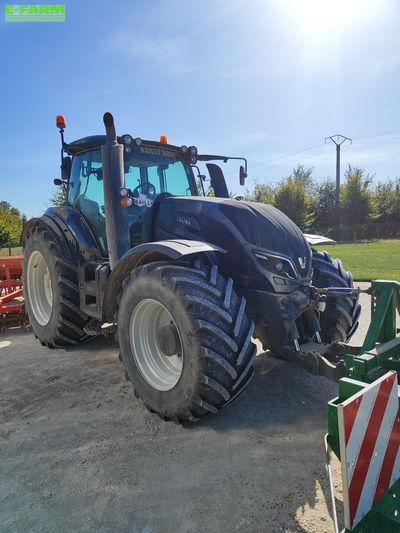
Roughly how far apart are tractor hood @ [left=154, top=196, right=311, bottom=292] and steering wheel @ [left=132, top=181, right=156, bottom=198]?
3.31 ft

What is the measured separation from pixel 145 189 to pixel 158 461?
2.77 meters

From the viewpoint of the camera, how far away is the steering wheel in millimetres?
4067

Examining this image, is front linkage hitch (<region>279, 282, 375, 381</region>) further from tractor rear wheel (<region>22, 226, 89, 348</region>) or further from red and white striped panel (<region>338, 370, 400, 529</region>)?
tractor rear wheel (<region>22, 226, 89, 348</region>)

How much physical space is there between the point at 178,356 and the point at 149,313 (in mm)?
440

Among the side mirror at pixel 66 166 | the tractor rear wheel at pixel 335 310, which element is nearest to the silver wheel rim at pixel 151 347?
the tractor rear wheel at pixel 335 310

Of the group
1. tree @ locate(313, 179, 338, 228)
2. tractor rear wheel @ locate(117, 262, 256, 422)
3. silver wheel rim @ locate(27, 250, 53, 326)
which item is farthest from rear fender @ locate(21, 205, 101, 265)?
tree @ locate(313, 179, 338, 228)

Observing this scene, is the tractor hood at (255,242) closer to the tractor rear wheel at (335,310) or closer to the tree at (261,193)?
the tractor rear wheel at (335,310)

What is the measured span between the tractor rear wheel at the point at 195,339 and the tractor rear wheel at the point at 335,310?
4.05ft

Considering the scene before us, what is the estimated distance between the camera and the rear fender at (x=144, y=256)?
265 cm

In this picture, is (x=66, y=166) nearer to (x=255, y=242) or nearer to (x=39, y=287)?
(x=39, y=287)

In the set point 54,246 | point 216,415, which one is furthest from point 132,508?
point 54,246

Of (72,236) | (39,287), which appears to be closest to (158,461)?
(72,236)

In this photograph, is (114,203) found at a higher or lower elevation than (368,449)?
higher

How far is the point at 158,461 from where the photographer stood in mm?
2355
